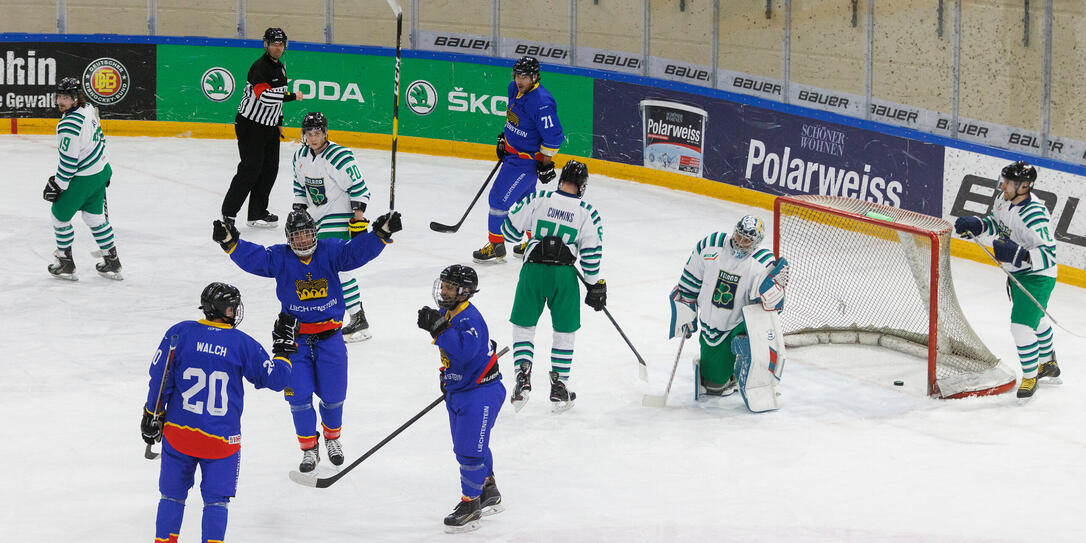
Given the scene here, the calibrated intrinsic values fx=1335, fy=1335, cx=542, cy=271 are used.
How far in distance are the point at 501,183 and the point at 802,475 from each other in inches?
167

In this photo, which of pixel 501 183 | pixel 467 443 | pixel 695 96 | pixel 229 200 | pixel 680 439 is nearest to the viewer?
pixel 467 443

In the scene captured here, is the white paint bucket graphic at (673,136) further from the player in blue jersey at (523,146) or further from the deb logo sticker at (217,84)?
the deb logo sticker at (217,84)

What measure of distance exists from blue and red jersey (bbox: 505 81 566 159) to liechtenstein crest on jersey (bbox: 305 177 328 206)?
6.94 feet

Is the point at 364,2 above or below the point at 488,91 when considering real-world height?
above

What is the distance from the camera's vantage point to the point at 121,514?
581 centimetres

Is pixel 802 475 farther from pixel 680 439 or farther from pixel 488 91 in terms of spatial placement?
pixel 488 91

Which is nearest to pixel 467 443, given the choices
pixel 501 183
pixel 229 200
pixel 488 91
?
pixel 501 183

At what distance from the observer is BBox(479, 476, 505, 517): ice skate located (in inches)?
231

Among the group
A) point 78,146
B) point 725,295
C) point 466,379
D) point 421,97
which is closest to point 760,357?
point 725,295

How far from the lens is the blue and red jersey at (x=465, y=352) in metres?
5.50

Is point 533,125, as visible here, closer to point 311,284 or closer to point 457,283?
point 311,284

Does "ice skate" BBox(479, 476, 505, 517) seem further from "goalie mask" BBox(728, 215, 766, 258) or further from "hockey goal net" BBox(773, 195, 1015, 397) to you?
"hockey goal net" BBox(773, 195, 1015, 397)

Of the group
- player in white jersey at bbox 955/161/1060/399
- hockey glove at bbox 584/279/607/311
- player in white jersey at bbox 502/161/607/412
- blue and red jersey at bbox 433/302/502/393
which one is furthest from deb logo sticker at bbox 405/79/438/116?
blue and red jersey at bbox 433/302/502/393

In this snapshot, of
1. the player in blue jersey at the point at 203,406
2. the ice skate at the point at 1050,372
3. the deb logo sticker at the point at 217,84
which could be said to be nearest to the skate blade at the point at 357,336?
the player in blue jersey at the point at 203,406
